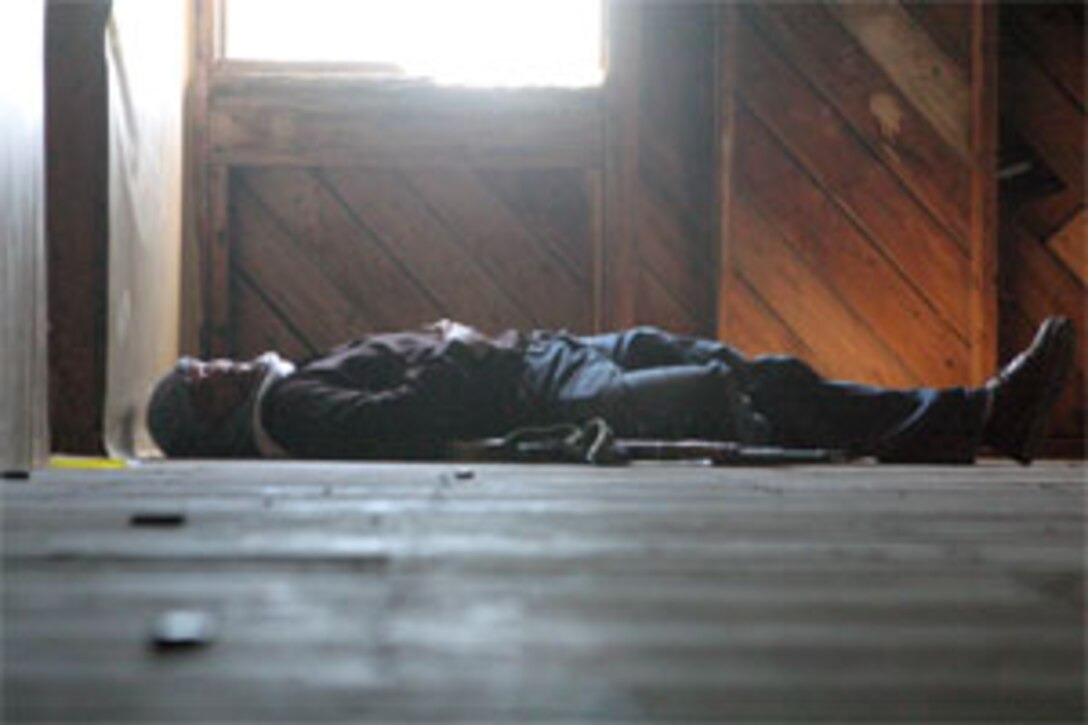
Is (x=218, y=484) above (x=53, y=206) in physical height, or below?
below

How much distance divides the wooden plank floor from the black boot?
127 centimetres

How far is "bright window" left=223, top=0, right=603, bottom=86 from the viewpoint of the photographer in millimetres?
3971

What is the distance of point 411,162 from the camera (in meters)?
3.94

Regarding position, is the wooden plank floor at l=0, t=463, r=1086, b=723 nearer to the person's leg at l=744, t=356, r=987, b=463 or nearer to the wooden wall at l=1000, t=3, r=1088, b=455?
the person's leg at l=744, t=356, r=987, b=463

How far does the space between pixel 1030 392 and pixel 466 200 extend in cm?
197

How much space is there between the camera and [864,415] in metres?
2.79

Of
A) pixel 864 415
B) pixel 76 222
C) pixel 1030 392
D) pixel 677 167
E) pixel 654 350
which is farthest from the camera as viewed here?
pixel 677 167

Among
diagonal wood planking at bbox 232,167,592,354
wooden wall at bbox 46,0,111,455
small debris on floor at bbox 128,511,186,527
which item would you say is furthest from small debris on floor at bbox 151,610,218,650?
diagonal wood planking at bbox 232,167,592,354

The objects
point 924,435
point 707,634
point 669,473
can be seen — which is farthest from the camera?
point 924,435

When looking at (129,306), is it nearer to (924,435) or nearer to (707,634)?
(924,435)

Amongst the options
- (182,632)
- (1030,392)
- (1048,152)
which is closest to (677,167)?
(1048,152)

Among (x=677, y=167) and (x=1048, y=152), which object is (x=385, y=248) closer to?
(x=677, y=167)

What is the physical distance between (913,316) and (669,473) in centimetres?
213

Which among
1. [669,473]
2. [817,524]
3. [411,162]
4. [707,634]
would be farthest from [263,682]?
[411,162]
